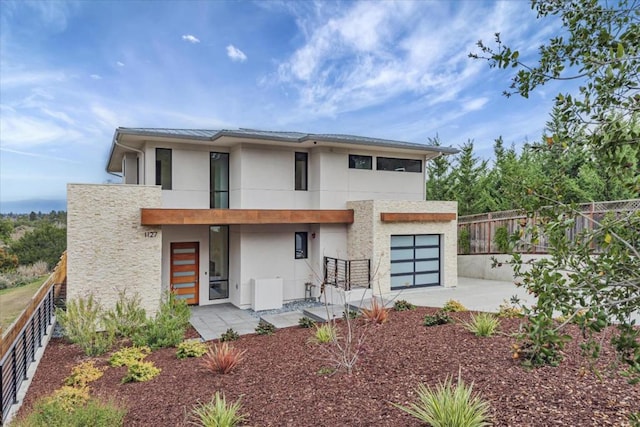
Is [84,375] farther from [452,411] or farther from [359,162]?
[359,162]

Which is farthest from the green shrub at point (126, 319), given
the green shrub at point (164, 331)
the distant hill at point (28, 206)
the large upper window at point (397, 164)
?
the distant hill at point (28, 206)

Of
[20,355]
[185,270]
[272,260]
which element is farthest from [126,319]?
[272,260]

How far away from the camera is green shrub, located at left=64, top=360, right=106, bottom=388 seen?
686 centimetres

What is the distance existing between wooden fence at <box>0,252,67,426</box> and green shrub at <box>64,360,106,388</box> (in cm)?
83

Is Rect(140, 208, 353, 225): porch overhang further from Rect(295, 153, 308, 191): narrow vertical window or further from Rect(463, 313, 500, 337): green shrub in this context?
Rect(463, 313, 500, 337): green shrub

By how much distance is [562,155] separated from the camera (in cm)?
246

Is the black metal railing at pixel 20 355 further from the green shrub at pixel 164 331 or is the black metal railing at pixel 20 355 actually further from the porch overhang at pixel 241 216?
the porch overhang at pixel 241 216

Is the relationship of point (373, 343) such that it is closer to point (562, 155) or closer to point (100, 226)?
point (562, 155)

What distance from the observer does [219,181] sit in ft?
45.6

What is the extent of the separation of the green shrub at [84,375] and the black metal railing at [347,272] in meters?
7.82

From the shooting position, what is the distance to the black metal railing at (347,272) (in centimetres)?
1345

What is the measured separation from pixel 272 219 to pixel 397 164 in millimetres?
6318

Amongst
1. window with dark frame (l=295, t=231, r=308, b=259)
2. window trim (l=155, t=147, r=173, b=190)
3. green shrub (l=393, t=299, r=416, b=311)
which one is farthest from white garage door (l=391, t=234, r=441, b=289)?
window trim (l=155, t=147, r=173, b=190)

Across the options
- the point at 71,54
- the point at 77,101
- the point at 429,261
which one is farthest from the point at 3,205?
the point at 429,261
